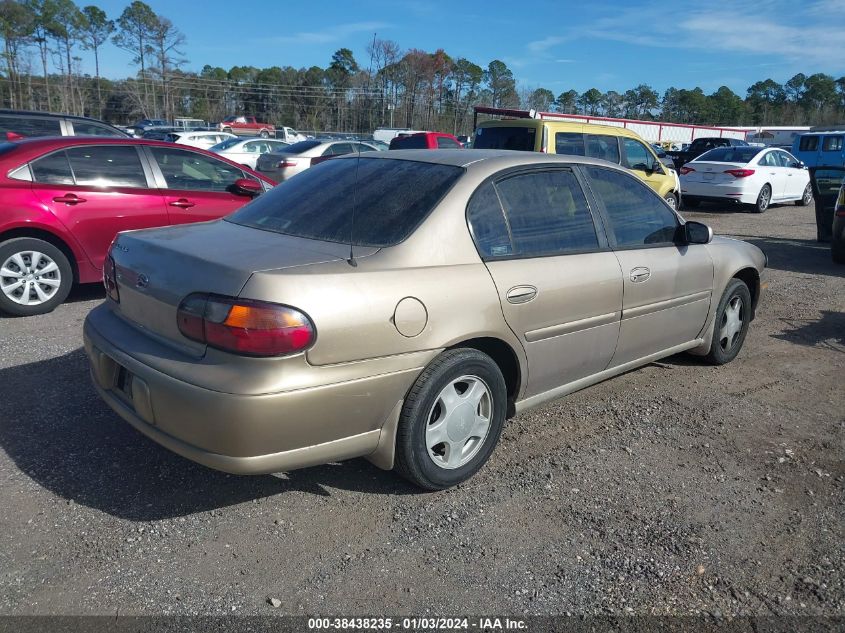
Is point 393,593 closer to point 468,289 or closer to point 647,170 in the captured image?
point 468,289

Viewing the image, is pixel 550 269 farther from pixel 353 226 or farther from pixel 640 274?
pixel 353 226

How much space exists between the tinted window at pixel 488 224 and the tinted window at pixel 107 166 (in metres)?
4.39

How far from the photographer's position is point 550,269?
3617 mm

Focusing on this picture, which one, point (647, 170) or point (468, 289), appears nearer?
point (468, 289)

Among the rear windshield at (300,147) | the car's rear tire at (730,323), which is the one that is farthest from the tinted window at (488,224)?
the rear windshield at (300,147)

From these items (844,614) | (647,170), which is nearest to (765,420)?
(844,614)

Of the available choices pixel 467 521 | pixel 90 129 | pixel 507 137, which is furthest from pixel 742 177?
pixel 467 521

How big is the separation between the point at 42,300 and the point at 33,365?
149 centimetres

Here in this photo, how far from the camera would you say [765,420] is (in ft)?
14.2

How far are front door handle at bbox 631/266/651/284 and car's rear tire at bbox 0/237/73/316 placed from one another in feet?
16.0

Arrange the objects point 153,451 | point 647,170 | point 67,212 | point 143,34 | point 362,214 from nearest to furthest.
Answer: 1. point 362,214
2. point 153,451
3. point 67,212
4. point 647,170
5. point 143,34

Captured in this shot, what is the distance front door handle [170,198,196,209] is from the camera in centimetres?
672

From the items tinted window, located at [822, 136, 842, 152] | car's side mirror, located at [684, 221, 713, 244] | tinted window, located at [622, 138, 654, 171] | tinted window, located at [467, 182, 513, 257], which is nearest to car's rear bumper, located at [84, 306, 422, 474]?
tinted window, located at [467, 182, 513, 257]

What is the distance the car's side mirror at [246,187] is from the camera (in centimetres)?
695
